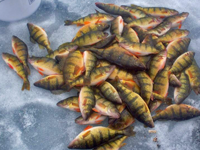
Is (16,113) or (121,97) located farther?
(16,113)

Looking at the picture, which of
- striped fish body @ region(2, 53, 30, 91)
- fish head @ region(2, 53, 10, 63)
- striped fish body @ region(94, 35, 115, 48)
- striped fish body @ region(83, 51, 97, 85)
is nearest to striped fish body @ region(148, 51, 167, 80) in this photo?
striped fish body @ region(94, 35, 115, 48)

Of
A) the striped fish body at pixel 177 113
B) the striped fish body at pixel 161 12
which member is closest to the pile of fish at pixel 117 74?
the striped fish body at pixel 177 113

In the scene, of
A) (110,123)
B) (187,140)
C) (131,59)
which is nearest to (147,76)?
(131,59)

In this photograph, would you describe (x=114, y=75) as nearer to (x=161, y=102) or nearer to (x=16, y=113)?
(x=161, y=102)

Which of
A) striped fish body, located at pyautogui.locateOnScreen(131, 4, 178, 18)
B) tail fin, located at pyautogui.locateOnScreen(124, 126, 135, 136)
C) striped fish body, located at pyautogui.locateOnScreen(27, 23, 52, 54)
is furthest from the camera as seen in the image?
striped fish body, located at pyautogui.locateOnScreen(131, 4, 178, 18)

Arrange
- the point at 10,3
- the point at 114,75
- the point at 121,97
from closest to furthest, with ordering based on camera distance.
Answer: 1. the point at 121,97
2. the point at 114,75
3. the point at 10,3

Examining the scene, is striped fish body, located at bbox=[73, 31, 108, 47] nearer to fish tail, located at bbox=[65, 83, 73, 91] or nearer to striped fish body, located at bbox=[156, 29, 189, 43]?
fish tail, located at bbox=[65, 83, 73, 91]

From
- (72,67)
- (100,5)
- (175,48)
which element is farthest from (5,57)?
(175,48)
